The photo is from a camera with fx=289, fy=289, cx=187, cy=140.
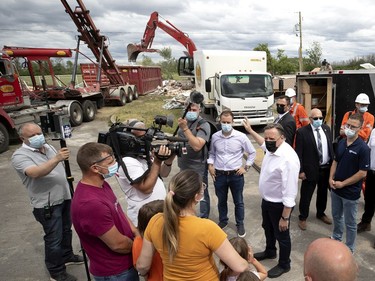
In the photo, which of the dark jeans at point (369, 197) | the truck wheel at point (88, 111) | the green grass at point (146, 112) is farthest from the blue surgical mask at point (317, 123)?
the truck wheel at point (88, 111)

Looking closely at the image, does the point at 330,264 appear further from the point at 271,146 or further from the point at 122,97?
the point at 122,97

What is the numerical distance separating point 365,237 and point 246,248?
8.73 ft

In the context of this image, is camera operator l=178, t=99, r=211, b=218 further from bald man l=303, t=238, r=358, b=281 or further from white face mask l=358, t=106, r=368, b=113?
white face mask l=358, t=106, r=368, b=113

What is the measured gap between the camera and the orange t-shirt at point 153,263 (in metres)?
1.92

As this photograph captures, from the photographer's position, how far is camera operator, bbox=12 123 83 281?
9.64ft

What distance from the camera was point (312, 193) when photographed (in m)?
4.08

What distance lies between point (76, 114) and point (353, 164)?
11.6m

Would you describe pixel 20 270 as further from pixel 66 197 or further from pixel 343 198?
pixel 343 198

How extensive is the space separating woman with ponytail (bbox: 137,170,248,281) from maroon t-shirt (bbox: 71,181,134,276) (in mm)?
326

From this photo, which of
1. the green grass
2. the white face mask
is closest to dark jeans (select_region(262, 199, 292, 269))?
the white face mask

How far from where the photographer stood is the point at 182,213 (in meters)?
1.66

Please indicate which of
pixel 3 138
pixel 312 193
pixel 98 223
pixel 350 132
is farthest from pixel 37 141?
pixel 3 138

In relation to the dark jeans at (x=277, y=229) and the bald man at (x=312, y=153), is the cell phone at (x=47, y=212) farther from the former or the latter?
the bald man at (x=312, y=153)

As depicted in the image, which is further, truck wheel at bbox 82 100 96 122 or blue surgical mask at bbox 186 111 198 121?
truck wheel at bbox 82 100 96 122
